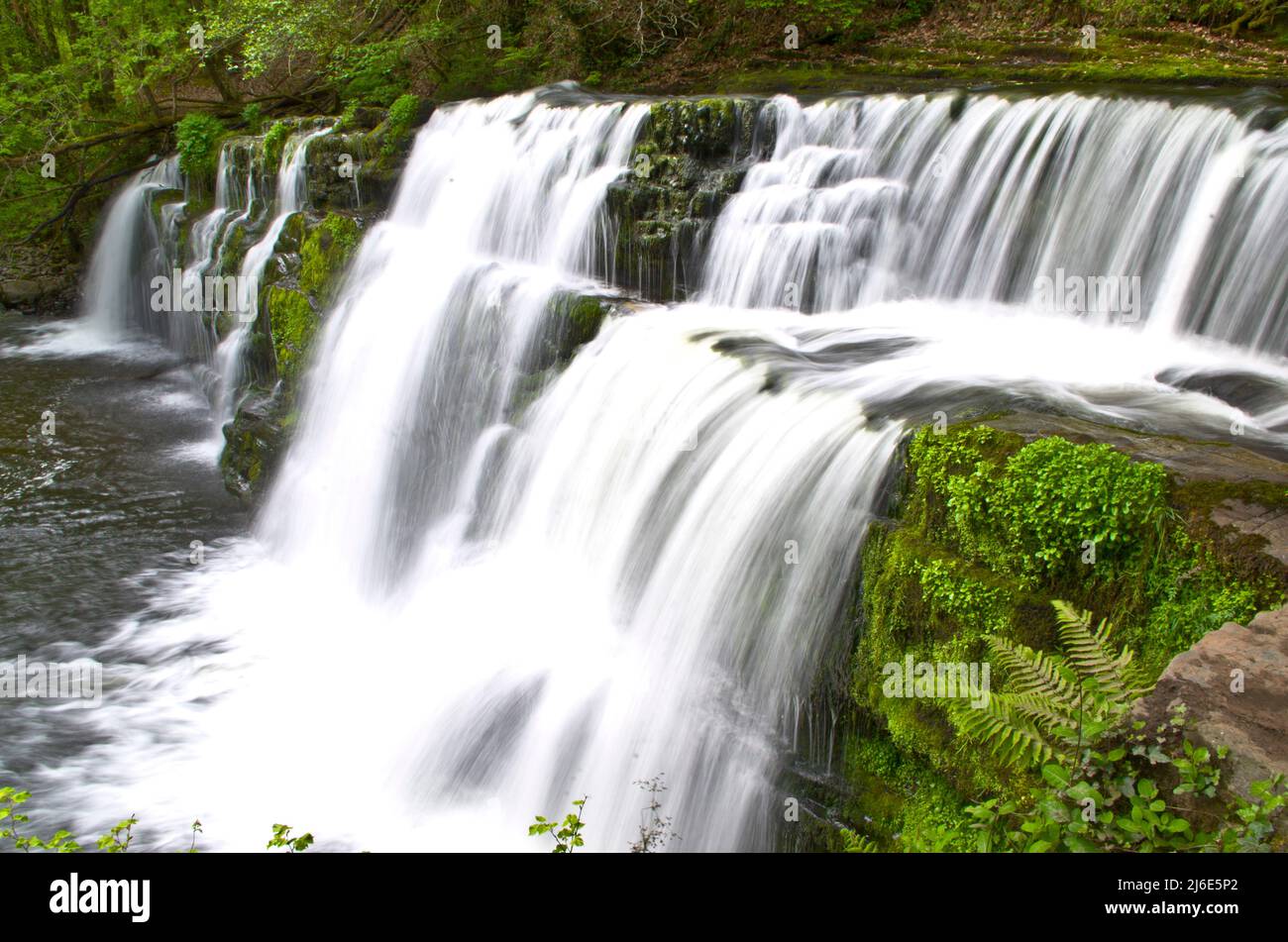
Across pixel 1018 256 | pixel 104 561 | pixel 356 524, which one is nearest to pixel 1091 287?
pixel 1018 256

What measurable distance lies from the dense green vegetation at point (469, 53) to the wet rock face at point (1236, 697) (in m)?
8.12

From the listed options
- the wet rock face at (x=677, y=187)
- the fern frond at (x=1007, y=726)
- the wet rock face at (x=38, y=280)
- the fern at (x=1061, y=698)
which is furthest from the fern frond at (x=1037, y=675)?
the wet rock face at (x=38, y=280)

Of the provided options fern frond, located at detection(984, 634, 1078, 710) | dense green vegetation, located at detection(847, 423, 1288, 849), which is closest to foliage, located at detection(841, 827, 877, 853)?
dense green vegetation, located at detection(847, 423, 1288, 849)

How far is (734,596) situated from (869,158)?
225 inches

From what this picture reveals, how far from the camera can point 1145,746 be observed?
134 inches

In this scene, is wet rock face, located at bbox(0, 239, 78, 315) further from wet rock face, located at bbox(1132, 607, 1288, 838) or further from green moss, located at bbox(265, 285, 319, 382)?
wet rock face, located at bbox(1132, 607, 1288, 838)

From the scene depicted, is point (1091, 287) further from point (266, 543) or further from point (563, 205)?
point (266, 543)

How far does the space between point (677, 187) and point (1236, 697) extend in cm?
798

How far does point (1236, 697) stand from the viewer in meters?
3.47

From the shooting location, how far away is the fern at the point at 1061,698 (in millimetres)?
3512

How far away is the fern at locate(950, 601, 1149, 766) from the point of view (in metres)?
3.51

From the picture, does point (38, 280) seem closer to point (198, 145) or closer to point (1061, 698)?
point (198, 145)

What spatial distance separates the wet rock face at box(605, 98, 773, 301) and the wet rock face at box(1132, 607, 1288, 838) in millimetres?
6918

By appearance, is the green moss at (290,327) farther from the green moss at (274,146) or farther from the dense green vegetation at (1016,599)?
the dense green vegetation at (1016,599)
